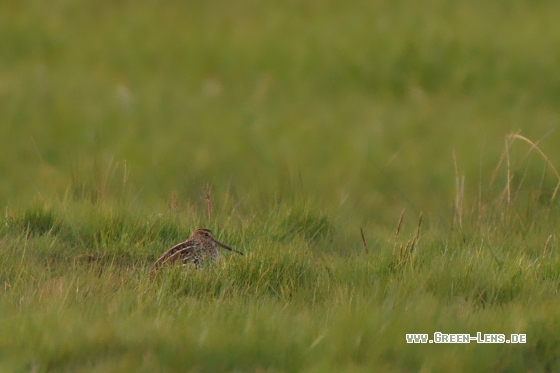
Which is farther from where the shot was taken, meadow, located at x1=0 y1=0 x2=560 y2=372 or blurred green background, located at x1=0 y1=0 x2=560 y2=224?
blurred green background, located at x1=0 y1=0 x2=560 y2=224

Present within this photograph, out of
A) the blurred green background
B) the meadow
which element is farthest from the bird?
the blurred green background

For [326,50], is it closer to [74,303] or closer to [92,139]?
[92,139]

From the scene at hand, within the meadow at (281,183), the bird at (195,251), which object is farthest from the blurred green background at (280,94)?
the bird at (195,251)

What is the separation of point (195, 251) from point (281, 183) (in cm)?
182

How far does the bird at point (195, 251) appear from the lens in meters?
4.02

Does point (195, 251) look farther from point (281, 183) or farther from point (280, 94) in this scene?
point (280, 94)

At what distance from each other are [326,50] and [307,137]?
1.77m

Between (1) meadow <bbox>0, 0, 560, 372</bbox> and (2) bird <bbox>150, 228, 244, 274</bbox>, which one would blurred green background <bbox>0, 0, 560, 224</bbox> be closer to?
(1) meadow <bbox>0, 0, 560, 372</bbox>

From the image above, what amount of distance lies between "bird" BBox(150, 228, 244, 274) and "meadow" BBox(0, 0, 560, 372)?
15cm

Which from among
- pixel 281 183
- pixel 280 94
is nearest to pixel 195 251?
pixel 281 183

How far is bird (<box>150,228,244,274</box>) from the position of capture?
158 inches

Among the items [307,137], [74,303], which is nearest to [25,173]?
[307,137]

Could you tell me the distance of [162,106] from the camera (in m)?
8.69

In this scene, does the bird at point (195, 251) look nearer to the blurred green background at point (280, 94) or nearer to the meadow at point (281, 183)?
the meadow at point (281, 183)
